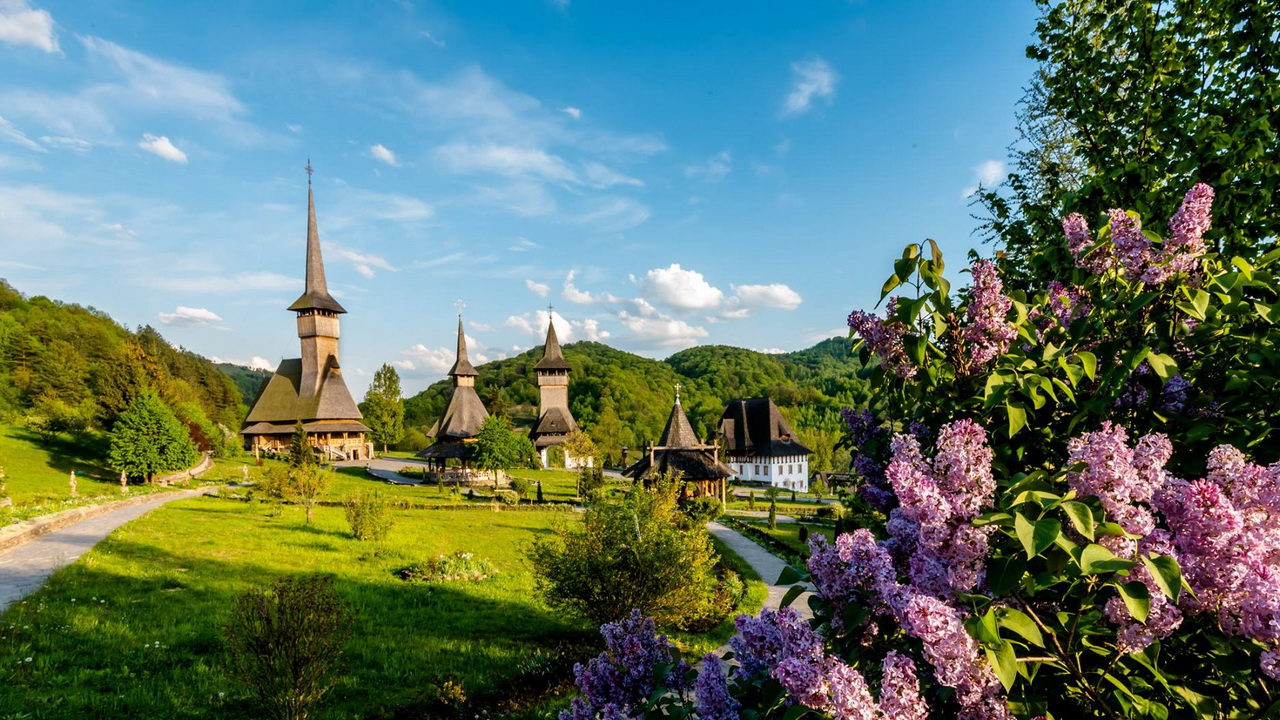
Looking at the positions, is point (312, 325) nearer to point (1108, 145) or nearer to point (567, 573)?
point (567, 573)

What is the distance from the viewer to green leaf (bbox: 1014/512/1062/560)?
4.81 ft

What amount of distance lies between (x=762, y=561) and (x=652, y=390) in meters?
91.0

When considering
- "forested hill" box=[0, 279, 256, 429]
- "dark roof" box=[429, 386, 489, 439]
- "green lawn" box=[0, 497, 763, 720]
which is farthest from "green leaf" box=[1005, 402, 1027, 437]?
"dark roof" box=[429, 386, 489, 439]

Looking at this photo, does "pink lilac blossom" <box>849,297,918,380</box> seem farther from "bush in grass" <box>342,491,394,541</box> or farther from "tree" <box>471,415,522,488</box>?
"tree" <box>471,415,522,488</box>

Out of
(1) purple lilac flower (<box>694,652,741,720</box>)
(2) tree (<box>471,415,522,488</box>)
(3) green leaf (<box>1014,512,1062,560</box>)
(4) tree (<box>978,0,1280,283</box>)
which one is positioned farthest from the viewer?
(2) tree (<box>471,415,522,488</box>)

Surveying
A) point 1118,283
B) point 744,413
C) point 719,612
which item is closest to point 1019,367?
point 1118,283

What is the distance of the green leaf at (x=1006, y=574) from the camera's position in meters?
1.64

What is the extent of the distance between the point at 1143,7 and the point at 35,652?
15.6 metres

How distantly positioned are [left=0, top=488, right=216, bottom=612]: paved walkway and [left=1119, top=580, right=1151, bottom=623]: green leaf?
1553 cm

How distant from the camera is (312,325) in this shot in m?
52.1

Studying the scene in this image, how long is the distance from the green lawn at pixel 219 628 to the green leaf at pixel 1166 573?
852cm

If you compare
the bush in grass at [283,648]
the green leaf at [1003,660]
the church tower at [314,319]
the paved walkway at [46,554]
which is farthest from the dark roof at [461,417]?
the green leaf at [1003,660]

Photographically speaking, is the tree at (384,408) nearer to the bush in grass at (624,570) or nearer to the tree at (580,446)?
the tree at (580,446)

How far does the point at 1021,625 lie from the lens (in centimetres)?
159
